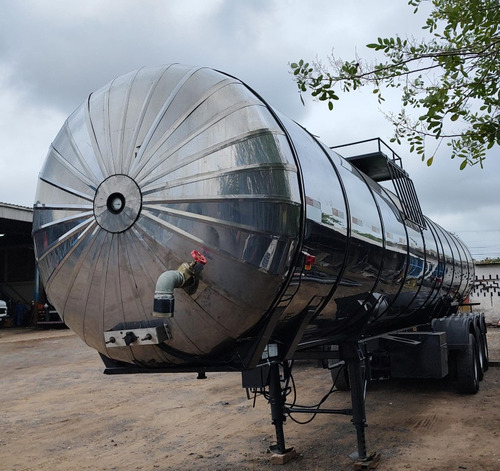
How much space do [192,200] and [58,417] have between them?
18.1 ft

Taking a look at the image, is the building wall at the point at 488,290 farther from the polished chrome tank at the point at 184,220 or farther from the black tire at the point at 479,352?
the polished chrome tank at the point at 184,220

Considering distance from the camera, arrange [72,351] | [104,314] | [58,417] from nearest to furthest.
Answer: [104,314]
[58,417]
[72,351]

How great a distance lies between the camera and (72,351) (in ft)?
50.0

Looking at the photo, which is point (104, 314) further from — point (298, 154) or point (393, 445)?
point (393, 445)

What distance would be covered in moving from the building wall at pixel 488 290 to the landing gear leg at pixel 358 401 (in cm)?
1468

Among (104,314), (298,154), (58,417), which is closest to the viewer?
(104,314)

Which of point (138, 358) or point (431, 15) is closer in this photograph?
point (138, 358)

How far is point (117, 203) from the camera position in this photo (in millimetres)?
3420

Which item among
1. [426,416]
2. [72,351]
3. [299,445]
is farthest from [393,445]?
[72,351]

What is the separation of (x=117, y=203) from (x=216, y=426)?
13.4 feet

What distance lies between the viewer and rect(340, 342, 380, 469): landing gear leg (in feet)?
16.4

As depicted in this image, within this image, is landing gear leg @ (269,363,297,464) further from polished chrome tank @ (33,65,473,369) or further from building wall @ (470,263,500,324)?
building wall @ (470,263,500,324)

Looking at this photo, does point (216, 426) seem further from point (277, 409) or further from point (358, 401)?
point (358, 401)

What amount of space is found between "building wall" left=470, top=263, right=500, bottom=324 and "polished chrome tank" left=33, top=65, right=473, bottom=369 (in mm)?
16244
